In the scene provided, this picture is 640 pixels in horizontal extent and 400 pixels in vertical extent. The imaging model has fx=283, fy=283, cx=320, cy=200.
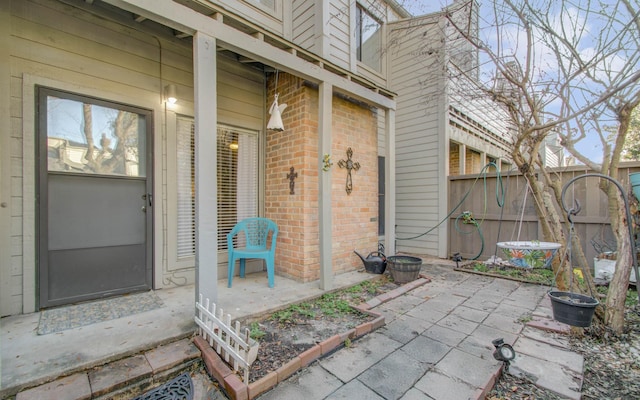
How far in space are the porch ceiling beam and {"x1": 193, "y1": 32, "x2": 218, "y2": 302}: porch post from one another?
0.10 meters

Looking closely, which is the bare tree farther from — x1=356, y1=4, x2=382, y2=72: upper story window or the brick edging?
x1=356, y1=4, x2=382, y2=72: upper story window

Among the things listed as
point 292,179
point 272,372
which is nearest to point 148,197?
point 292,179

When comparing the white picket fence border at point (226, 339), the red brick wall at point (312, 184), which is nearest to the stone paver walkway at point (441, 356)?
the white picket fence border at point (226, 339)

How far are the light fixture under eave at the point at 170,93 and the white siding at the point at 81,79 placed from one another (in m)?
0.07

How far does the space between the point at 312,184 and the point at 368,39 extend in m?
3.35

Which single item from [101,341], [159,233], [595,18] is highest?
[595,18]

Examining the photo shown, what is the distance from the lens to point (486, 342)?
7.48 feet

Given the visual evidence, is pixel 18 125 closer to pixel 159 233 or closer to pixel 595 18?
pixel 159 233

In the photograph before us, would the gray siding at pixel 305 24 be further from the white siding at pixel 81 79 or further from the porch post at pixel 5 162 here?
the porch post at pixel 5 162

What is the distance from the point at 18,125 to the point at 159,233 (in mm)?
1475

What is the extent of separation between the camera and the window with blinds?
11.0ft

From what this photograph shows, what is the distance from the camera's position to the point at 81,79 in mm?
2703

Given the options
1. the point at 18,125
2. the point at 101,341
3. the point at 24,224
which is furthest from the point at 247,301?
the point at 18,125

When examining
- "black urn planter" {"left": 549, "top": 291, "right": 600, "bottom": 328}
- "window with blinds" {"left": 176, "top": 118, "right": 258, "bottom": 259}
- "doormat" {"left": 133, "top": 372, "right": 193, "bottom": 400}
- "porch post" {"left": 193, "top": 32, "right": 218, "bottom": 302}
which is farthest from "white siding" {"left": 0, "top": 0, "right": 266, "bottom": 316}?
"black urn planter" {"left": 549, "top": 291, "right": 600, "bottom": 328}
